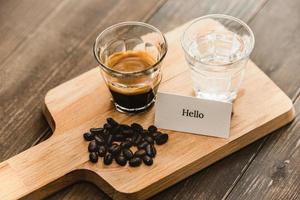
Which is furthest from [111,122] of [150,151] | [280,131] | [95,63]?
[280,131]

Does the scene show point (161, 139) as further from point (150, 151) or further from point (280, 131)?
point (280, 131)

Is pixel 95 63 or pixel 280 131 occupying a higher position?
pixel 95 63

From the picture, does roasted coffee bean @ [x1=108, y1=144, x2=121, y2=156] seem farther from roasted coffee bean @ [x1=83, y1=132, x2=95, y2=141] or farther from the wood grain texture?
the wood grain texture

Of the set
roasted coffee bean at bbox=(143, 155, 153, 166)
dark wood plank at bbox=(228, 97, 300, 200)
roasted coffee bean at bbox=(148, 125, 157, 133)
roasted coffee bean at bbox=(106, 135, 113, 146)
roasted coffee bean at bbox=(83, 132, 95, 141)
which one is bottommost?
dark wood plank at bbox=(228, 97, 300, 200)

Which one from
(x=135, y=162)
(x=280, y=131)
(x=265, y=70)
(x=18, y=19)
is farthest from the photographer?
(x=18, y=19)

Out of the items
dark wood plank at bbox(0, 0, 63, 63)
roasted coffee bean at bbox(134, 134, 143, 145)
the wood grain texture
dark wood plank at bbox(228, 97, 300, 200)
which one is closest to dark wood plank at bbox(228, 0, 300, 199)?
dark wood plank at bbox(228, 97, 300, 200)

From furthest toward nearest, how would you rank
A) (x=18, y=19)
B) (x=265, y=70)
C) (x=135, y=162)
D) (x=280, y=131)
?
(x=18, y=19) < (x=265, y=70) < (x=280, y=131) < (x=135, y=162)

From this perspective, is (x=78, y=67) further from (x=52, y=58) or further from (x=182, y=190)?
(x=182, y=190)
